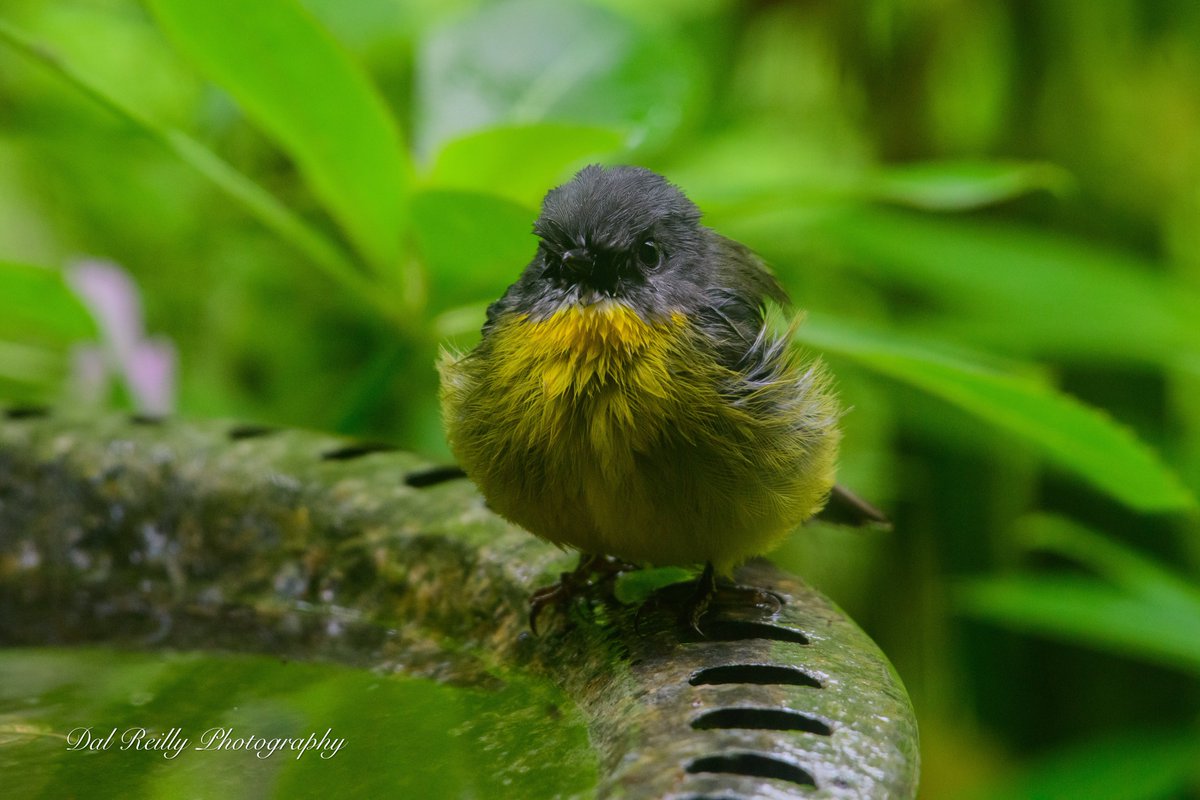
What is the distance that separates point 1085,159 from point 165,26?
411cm

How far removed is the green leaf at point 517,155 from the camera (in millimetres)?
2277

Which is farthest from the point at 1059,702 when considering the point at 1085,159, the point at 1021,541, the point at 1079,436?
the point at 1079,436

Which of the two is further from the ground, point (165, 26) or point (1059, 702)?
point (165, 26)

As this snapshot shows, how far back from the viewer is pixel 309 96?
2.22 m

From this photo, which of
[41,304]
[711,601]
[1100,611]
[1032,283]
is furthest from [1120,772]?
[41,304]

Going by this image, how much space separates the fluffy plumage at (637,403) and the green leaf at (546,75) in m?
0.71

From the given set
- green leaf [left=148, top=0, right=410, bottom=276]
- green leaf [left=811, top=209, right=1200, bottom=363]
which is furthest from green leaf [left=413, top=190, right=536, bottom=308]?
green leaf [left=811, top=209, right=1200, bottom=363]

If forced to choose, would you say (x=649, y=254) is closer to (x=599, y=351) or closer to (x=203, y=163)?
(x=599, y=351)

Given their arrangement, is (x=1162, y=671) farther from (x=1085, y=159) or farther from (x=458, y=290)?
(x=458, y=290)

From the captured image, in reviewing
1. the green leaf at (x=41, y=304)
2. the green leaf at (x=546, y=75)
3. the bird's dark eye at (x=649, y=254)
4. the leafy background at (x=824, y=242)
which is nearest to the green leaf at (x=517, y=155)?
the leafy background at (x=824, y=242)

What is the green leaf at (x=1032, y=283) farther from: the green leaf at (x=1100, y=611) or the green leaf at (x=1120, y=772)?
the green leaf at (x=1120, y=772)

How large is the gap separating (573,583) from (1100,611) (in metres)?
1.44

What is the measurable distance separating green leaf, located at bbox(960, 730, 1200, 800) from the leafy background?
15 millimetres

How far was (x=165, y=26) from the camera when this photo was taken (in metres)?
2.14
